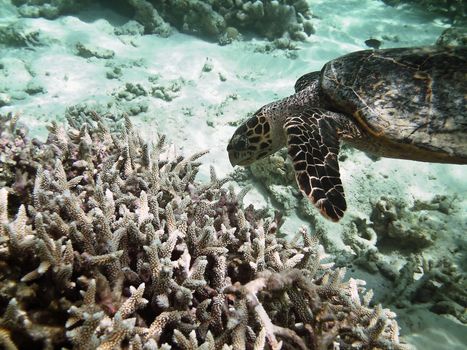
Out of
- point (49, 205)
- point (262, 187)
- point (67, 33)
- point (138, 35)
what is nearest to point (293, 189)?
point (262, 187)

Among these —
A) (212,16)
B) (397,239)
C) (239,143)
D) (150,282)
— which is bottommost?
(397,239)

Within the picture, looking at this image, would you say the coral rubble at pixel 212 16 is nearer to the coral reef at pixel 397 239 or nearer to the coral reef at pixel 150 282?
the coral reef at pixel 397 239

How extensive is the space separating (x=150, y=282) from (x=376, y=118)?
268cm

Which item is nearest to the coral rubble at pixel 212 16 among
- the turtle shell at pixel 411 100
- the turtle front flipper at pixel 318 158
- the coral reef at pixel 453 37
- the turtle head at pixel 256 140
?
the coral reef at pixel 453 37

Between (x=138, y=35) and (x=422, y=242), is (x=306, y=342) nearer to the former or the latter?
(x=422, y=242)

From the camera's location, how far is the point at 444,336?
244 centimetres

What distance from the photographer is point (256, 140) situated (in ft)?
12.0

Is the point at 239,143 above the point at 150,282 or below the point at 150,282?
below

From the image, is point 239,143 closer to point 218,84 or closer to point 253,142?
point 253,142

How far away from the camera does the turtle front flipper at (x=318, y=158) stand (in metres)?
2.52

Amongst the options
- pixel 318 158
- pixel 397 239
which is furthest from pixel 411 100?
pixel 397 239

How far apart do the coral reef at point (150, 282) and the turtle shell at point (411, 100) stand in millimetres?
1617

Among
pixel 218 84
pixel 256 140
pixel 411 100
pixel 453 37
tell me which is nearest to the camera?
pixel 411 100

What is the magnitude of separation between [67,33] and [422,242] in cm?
901
